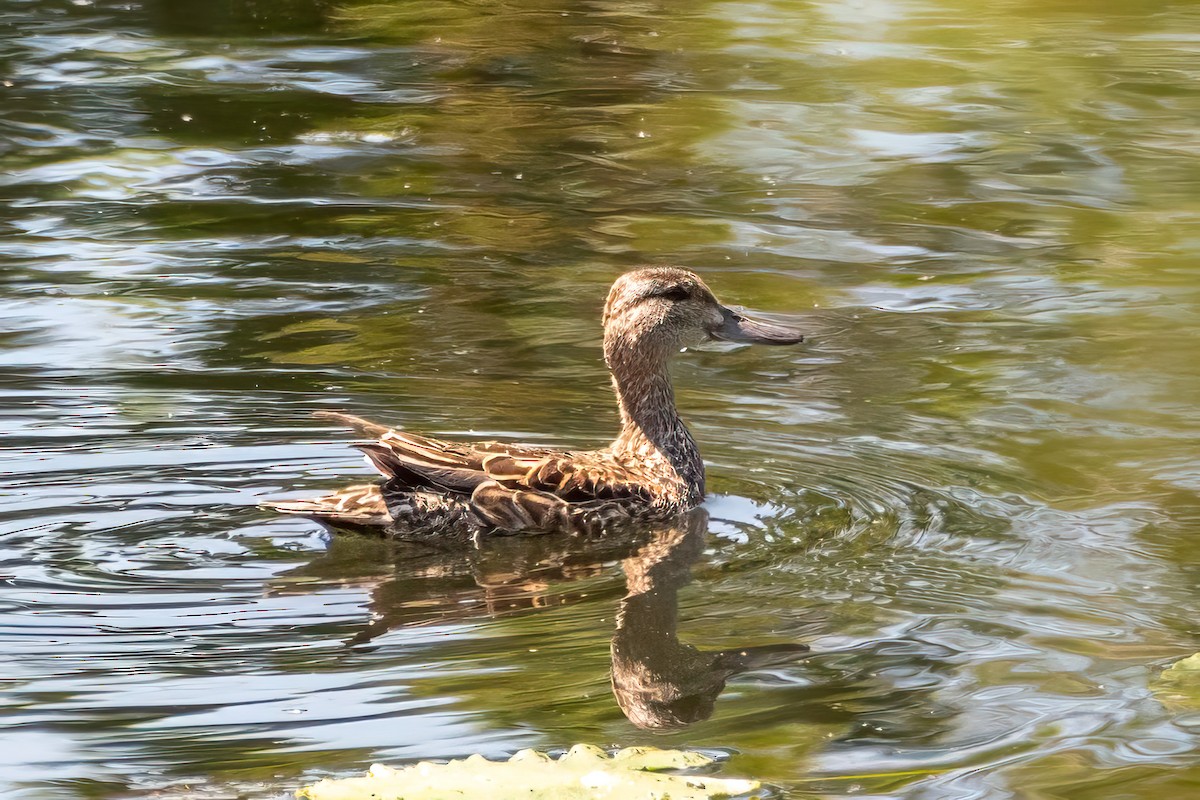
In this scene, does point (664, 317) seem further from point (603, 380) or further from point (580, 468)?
point (580, 468)

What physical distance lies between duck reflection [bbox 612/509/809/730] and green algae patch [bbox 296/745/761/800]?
25.1 inches

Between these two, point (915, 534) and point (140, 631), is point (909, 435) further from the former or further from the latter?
point (140, 631)

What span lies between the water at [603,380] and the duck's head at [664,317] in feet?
1.55

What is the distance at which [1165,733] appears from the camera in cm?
504

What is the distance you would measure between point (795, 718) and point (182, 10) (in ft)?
46.7

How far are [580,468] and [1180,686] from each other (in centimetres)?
262

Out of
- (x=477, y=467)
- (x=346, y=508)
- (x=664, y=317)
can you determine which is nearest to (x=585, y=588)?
(x=477, y=467)

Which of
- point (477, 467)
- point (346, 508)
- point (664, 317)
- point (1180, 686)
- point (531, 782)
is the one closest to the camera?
point (531, 782)

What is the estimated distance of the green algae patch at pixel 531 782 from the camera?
4.28 meters

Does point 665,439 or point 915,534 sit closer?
point 915,534

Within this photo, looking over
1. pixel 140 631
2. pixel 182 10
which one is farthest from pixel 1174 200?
pixel 182 10

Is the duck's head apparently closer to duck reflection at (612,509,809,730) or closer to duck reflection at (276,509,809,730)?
duck reflection at (276,509,809,730)

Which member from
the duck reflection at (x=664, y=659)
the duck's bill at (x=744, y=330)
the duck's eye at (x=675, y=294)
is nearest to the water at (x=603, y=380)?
the duck reflection at (x=664, y=659)

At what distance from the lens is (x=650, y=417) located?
26.0 feet
